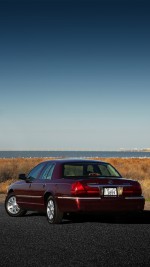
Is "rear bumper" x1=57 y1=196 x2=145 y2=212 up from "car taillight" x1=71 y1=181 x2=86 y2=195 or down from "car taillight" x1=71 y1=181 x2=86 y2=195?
down

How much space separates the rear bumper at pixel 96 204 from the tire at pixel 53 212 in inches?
6.4

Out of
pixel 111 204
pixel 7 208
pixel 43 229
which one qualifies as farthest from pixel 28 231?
pixel 7 208

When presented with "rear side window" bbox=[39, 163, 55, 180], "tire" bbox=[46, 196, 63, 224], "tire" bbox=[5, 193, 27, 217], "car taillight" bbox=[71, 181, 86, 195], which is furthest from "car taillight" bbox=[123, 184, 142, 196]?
"tire" bbox=[5, 193, 27, 217]

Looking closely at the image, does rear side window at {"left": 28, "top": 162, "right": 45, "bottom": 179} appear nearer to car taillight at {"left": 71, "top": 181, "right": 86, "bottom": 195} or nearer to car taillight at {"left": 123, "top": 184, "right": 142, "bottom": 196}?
car taillight at {"left": 71, "top": 181, "right": 86, "bottom": 195}

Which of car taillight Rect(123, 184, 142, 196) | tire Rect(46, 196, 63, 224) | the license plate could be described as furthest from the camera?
tire Rect(46, 196, 63, 224)


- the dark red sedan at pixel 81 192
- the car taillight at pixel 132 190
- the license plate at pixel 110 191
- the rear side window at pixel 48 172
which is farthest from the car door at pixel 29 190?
the car taillight at pixel 132 190

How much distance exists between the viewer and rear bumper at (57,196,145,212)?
11.2 meters

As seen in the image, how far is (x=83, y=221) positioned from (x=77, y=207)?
161 cm

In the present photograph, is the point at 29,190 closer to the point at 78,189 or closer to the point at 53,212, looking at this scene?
the point at 53,212

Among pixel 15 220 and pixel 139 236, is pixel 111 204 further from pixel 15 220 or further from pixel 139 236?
pixel 15 220

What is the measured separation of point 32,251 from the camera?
833cm

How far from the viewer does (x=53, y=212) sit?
11812 millimetres

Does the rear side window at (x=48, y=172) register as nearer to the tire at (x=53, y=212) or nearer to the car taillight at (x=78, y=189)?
the tire at (x=53, y=212)

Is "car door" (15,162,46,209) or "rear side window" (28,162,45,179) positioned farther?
"rear side window" (28,162,45,179)
